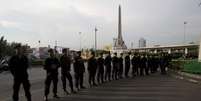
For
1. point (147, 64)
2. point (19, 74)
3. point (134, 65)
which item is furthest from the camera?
point (147, 64)

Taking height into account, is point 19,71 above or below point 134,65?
above

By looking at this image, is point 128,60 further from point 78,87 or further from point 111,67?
point 78,87

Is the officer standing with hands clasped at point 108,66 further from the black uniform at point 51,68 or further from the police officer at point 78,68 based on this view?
the black uniform at point 51,68

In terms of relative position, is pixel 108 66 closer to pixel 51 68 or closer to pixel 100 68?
pixel 100 68

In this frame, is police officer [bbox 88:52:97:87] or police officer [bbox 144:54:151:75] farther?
police officer [bbox 144:54:151:75]

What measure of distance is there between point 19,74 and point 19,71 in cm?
8

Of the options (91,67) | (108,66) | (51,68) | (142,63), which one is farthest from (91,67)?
(142,63)

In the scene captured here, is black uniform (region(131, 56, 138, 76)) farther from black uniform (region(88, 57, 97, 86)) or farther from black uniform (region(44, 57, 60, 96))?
black uniform (region(44, 57, 60, 96))

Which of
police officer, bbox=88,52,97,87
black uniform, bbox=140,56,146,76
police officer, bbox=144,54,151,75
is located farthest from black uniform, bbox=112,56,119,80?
police officer, bbox=144,54,151,75

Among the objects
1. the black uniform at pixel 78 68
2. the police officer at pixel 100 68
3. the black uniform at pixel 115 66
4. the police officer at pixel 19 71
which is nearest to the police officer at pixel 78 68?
the black uniform at pixel 78 68

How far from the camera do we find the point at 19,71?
12500 millimetres

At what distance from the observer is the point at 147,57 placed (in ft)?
118

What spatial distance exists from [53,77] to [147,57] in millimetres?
21853

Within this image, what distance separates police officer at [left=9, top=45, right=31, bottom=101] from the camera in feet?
40.8
